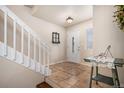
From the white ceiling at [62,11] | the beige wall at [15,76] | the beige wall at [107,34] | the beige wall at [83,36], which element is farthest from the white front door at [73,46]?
the beige wall at [15,76]

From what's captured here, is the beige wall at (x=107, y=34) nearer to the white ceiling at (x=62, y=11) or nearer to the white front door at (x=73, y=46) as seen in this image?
the white ceiling at (x=62, y=11)

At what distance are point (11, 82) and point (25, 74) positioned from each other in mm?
307

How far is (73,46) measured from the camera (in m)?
5.14

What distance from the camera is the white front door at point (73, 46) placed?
4.89 metres

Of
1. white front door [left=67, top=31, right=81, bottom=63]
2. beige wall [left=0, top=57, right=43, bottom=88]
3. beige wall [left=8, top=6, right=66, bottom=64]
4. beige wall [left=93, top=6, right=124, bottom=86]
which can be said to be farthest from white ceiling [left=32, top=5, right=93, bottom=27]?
beige wall [left=0, top=57, right=43, bottom=88]

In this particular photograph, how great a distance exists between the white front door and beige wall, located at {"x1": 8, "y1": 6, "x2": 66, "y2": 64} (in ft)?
0.89

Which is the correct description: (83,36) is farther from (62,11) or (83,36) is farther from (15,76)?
(15,76)

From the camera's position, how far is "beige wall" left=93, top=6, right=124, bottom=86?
1880mm

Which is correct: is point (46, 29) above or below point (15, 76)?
above

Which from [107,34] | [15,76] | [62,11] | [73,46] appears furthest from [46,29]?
[107,34]

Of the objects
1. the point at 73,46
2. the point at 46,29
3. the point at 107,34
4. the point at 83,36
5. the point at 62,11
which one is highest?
the point at 62,11

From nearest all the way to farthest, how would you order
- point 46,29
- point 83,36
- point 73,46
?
1. point 46,29
2. point 83,36
3. point 73,46

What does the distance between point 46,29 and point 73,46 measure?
1.69m

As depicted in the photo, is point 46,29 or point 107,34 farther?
point 46,29
